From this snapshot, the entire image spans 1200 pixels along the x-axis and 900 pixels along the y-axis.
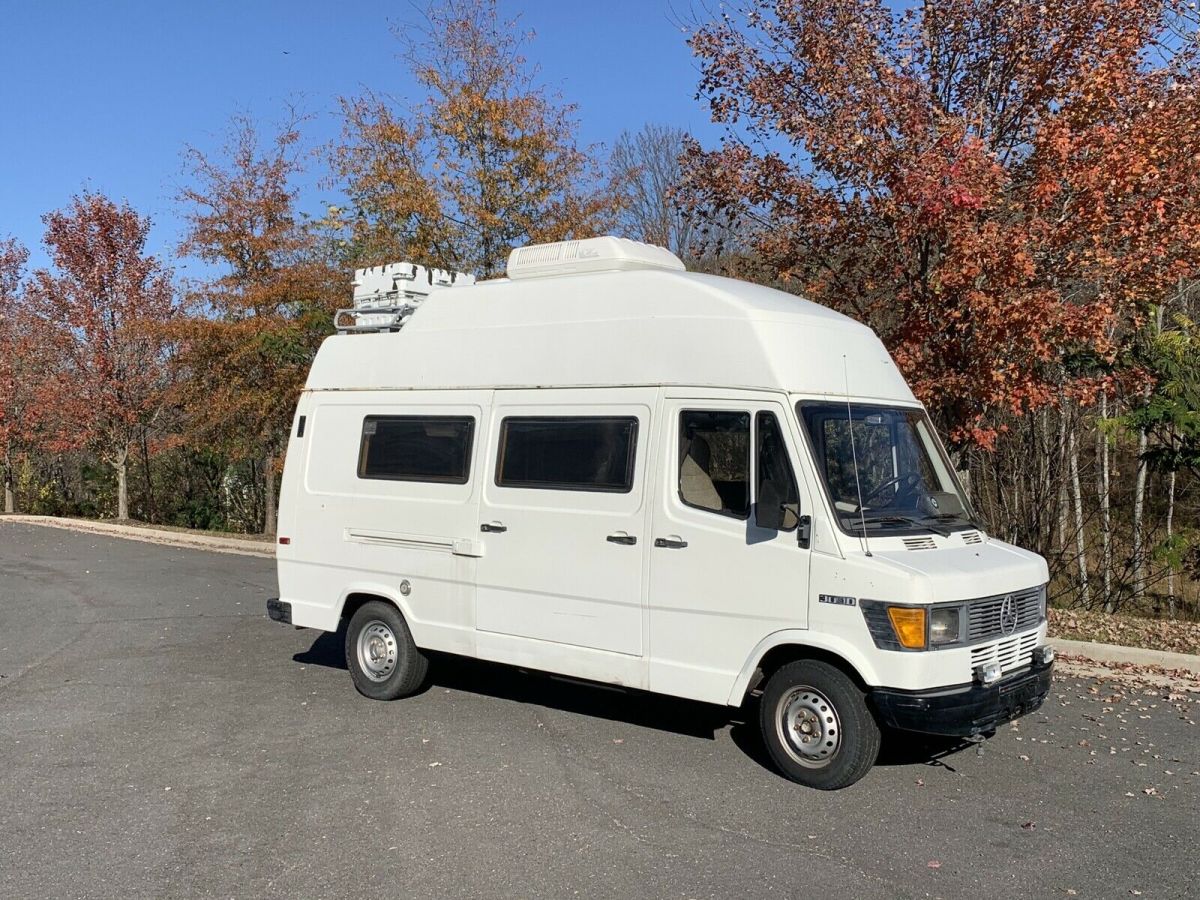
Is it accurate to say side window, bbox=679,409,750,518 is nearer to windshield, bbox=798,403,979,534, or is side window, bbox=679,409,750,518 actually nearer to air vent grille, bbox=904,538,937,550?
windshield, bbox=798,403,979,534

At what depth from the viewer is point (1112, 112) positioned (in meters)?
9.65

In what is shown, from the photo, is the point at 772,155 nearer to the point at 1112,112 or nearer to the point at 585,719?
the point at 1112,112

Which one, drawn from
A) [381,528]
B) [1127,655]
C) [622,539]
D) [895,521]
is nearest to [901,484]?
[895,521]

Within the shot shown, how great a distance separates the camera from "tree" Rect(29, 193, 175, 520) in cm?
2503

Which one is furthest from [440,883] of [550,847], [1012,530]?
[1012,530]

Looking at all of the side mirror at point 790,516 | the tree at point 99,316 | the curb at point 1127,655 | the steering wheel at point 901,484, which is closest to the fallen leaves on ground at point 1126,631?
the curb at point 1127,655

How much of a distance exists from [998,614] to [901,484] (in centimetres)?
94

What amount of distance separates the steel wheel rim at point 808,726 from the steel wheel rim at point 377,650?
3174 mm

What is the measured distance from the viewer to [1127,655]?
876 centimetres

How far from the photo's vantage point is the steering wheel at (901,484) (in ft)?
19.9

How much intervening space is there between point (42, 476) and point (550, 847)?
114 ft

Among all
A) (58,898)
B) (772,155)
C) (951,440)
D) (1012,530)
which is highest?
(772,155)

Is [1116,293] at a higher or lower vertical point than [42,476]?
higher

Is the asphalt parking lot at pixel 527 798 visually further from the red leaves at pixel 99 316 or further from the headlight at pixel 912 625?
the red leaves at pixel 99 316
